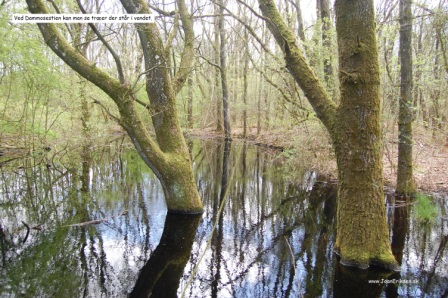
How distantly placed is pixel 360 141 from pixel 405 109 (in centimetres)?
425

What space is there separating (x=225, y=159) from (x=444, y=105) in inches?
Answer: 429

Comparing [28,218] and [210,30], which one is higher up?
[210,30]

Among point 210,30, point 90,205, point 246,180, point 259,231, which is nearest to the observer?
point 259,231

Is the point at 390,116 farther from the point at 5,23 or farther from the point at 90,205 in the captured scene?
the point at 5,23

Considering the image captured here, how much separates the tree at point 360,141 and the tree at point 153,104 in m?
3.28

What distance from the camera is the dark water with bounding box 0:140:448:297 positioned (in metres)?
3.74

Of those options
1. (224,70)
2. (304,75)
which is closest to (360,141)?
(304,75)

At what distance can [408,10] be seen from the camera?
23.4 feet

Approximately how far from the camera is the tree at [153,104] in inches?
233

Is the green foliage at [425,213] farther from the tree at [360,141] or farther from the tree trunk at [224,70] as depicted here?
the tree trunk at [224,70]

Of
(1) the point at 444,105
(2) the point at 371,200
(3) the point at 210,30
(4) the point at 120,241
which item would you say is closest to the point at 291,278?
(2) the point at 371,200

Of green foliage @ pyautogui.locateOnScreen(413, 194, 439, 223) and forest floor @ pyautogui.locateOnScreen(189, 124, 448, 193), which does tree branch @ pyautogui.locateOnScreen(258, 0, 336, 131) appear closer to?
green foliage @ pyautogui.locateOnScreen(413, 194, 439, 223)

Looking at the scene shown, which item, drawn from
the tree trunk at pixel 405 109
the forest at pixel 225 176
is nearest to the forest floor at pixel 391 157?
the forest at pixel 225 176

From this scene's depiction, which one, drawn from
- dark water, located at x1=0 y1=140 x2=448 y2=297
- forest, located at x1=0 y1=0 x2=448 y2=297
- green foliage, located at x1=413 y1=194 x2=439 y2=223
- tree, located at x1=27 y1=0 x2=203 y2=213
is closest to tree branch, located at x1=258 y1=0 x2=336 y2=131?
forest, located at x1=0 y1=0 x2=448 y2=297
